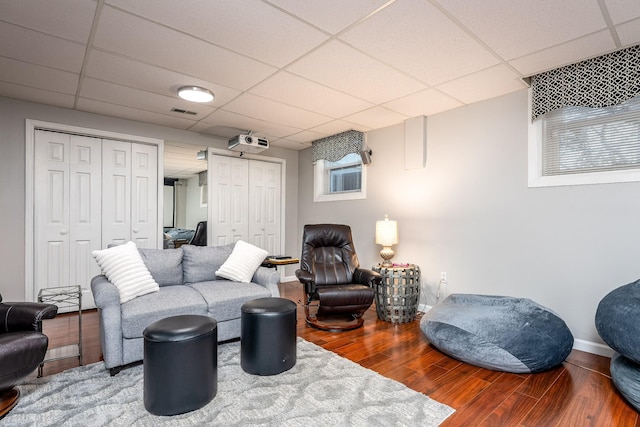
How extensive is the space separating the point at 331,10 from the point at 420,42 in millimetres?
A: 730

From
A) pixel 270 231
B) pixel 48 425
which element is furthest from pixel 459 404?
pixel 270 231

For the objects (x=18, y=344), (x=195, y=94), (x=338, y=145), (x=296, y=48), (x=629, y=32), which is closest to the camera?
(x=18, y=344)

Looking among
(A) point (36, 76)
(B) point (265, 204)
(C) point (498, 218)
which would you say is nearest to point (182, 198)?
(B) point (265, 204)

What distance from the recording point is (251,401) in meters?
1.96

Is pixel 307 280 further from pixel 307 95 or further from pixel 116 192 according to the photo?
pixel 116 192

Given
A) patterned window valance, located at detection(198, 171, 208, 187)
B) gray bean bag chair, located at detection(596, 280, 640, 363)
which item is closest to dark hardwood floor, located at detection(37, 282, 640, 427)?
gray bean bag chair, located at detection(596, 280, 640, 363)

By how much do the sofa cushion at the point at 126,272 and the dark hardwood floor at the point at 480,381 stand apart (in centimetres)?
59

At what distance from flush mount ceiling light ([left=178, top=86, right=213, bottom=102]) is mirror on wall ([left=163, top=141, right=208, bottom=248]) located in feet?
10.3

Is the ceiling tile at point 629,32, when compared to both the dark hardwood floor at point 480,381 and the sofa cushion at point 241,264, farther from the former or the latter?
the sofa cushion at point 241,264

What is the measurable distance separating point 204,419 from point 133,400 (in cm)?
52

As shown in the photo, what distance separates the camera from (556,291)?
2.91 meters

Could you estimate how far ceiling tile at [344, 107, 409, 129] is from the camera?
12.5ft

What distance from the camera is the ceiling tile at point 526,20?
1909 millimetres

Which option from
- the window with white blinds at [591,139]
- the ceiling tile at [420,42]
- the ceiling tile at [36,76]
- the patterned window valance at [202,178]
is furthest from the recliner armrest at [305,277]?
the patterned window valance at [202,178]
